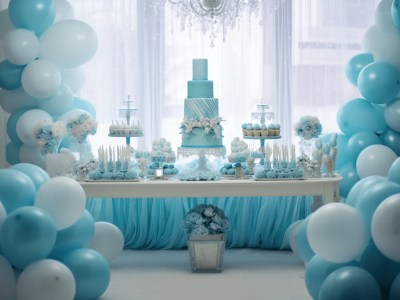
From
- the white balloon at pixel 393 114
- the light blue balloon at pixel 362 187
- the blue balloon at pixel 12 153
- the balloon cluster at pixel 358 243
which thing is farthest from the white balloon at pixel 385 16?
the blue balloon at pixel 12 153

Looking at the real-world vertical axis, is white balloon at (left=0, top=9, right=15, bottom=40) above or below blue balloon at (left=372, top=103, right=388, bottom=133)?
above

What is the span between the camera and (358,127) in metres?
5.66

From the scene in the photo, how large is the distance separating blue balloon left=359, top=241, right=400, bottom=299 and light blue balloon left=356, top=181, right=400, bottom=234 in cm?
12

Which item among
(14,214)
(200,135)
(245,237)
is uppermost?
(200,135)

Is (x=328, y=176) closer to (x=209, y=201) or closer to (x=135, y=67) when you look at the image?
(x=209, y=201)

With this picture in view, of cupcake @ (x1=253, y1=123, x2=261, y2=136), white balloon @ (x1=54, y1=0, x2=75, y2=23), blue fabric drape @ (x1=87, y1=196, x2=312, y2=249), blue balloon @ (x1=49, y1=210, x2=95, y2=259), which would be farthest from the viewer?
blue fabric drape @ (x1=87, y1=196, x2=312, y2=249)

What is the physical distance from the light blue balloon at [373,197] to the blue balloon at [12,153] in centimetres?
265

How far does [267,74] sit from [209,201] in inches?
42.8

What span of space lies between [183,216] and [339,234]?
249 centimetres

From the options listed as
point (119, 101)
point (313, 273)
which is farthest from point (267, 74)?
point (313, 273)

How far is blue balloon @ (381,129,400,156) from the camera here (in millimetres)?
5559

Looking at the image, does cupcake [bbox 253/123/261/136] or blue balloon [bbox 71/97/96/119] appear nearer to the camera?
cupcake [bbox 253/123/261/136]

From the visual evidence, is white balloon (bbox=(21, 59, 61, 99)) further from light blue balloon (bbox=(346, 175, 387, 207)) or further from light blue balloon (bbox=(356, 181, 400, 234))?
light blue balloon (bbox=(356, 181, 400, 234))

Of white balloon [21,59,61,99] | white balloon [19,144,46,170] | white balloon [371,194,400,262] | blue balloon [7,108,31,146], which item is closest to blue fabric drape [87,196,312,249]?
white balloon [19,144,46,170]
